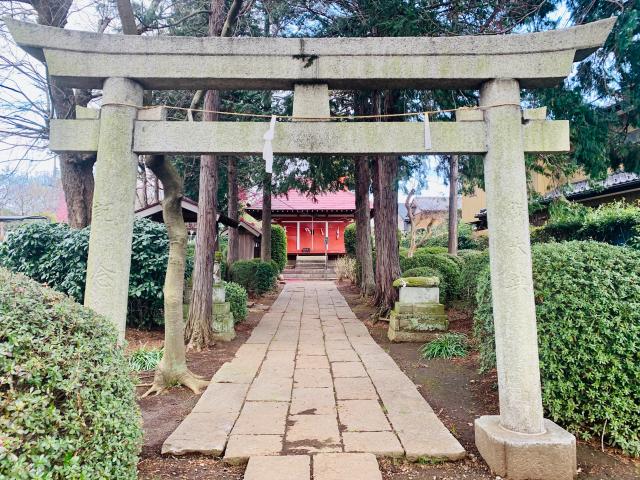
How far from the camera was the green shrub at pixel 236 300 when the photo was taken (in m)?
8.05

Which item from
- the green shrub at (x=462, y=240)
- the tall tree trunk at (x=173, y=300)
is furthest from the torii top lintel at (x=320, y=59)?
the green shrub at (x=462, y=240)

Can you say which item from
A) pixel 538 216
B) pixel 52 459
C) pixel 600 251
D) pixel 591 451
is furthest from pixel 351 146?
pixel 538 216

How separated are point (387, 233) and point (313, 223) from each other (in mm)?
15622

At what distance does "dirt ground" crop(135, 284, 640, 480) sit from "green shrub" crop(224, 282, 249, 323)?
3.47ft

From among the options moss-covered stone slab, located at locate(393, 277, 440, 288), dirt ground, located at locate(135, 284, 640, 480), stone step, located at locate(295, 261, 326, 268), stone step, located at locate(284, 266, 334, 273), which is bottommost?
dirt ground, located at locate(135, 284, 640, 480)

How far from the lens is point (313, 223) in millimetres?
24531

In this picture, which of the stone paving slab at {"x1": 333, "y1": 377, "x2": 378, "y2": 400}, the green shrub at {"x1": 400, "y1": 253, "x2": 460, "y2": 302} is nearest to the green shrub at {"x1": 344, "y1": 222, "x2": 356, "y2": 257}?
the green shrub at {"x1": 400, "y1": 253, "x2": 460, "y2": 302}

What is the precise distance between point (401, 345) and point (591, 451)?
367 centimetres

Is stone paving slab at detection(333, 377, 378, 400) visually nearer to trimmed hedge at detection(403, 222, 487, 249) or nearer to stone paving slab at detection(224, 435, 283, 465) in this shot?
stone paving slab at detection(224, 435, 283, 465)

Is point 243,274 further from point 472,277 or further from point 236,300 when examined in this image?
point 472,277

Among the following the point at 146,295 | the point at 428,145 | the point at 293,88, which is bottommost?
the point at 146,295

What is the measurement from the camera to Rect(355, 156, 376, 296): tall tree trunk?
488 inches

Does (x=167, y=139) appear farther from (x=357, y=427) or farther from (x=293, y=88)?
(x=357, y=427)

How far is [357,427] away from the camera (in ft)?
11.0
